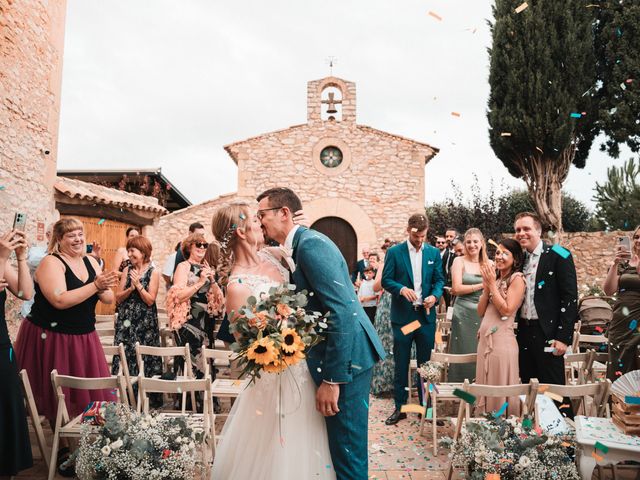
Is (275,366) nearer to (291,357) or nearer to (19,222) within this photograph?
(291,357)

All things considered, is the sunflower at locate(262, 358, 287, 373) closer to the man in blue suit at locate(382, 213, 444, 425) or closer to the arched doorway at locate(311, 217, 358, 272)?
the man in blue suit at locate(382, 213, 444, 425)

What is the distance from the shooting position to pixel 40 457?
380 centimetres

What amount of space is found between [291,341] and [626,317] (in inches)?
123

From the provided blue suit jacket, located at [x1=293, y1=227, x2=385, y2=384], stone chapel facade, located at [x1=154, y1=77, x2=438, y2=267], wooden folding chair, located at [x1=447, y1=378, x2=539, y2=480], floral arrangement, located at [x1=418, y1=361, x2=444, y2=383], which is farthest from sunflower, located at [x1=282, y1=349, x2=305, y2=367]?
stone chapel facade, located at [x1=154, y1=77, x2=438, y2=267]

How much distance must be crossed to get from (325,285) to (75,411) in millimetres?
2697

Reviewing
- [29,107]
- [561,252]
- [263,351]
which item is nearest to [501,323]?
[561,252]

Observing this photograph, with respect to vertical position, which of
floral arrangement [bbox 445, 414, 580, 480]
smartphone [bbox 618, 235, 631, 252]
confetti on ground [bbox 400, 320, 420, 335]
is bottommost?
floral arrangement [bbox 445, 414, 580, 480]

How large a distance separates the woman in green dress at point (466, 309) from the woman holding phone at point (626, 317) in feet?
4.93

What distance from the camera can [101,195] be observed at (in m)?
11.9

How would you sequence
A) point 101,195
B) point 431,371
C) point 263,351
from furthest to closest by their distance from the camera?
point 101,195 < point 431,371 < point 263,351

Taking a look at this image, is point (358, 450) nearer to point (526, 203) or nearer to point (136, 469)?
point (136, 469)

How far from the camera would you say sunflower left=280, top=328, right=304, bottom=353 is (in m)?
2.14

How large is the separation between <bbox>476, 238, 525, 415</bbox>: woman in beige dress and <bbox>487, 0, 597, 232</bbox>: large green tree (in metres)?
12.9

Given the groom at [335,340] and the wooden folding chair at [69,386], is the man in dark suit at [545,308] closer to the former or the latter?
the groom at [335,340]
